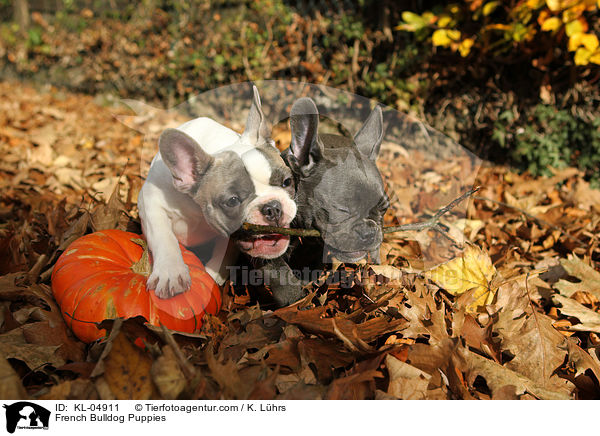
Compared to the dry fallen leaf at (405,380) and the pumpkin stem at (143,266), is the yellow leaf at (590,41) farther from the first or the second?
the pumpkin stem at (143,266)

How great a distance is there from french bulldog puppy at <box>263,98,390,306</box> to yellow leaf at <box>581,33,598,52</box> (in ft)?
8.85

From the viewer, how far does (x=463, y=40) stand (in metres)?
4.17

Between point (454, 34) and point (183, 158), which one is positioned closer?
point (183, 158)

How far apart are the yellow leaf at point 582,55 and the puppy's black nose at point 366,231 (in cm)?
290

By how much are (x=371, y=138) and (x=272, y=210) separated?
2.30 feet

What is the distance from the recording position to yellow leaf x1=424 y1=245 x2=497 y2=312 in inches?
90.3

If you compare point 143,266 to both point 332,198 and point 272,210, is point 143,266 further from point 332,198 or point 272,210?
point 332,198

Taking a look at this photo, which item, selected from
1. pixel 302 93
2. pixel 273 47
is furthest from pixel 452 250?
pixel 273 47

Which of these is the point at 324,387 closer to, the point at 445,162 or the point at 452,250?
the point at 452,250

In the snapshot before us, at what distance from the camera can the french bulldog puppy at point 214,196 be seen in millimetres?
1971

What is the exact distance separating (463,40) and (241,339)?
3.61m
